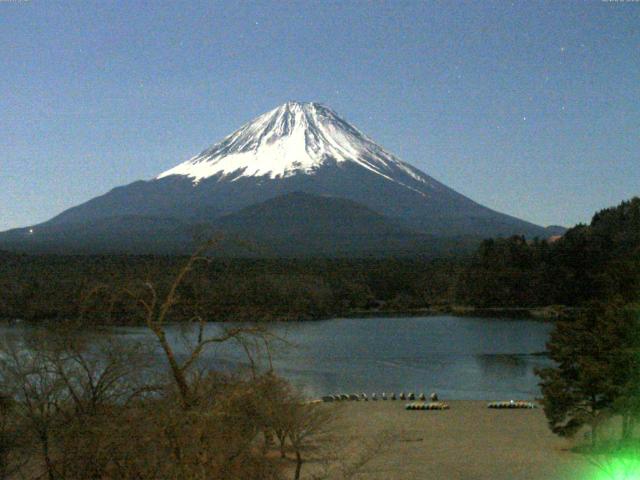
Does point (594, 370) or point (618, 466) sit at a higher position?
point (594, 370)

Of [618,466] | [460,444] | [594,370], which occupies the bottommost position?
[460,444]

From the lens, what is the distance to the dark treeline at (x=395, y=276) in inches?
1815

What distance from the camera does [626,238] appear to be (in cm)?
5672

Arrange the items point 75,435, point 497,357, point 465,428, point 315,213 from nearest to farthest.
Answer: point 75,435
point 465,428
point 497,357
point 315,213

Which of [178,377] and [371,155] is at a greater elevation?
[371,155]

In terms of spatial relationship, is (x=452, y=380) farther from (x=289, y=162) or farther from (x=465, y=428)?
(x=289, y=162)

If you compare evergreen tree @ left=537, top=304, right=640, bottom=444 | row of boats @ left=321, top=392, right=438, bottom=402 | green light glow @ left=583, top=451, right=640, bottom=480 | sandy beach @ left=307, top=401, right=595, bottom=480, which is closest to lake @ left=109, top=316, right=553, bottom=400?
row of boats @ left=321, top=392, right=438, bottom=402

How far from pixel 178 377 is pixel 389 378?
73.2ft

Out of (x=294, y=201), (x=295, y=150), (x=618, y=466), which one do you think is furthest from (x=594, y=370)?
(x=295, y=150)

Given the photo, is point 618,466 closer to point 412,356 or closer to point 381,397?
point 381,397

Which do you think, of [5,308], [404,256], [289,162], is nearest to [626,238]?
[404,256]

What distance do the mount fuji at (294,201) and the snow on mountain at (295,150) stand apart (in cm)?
15

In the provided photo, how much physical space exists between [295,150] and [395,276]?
224 feet

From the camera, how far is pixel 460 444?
1499cm
